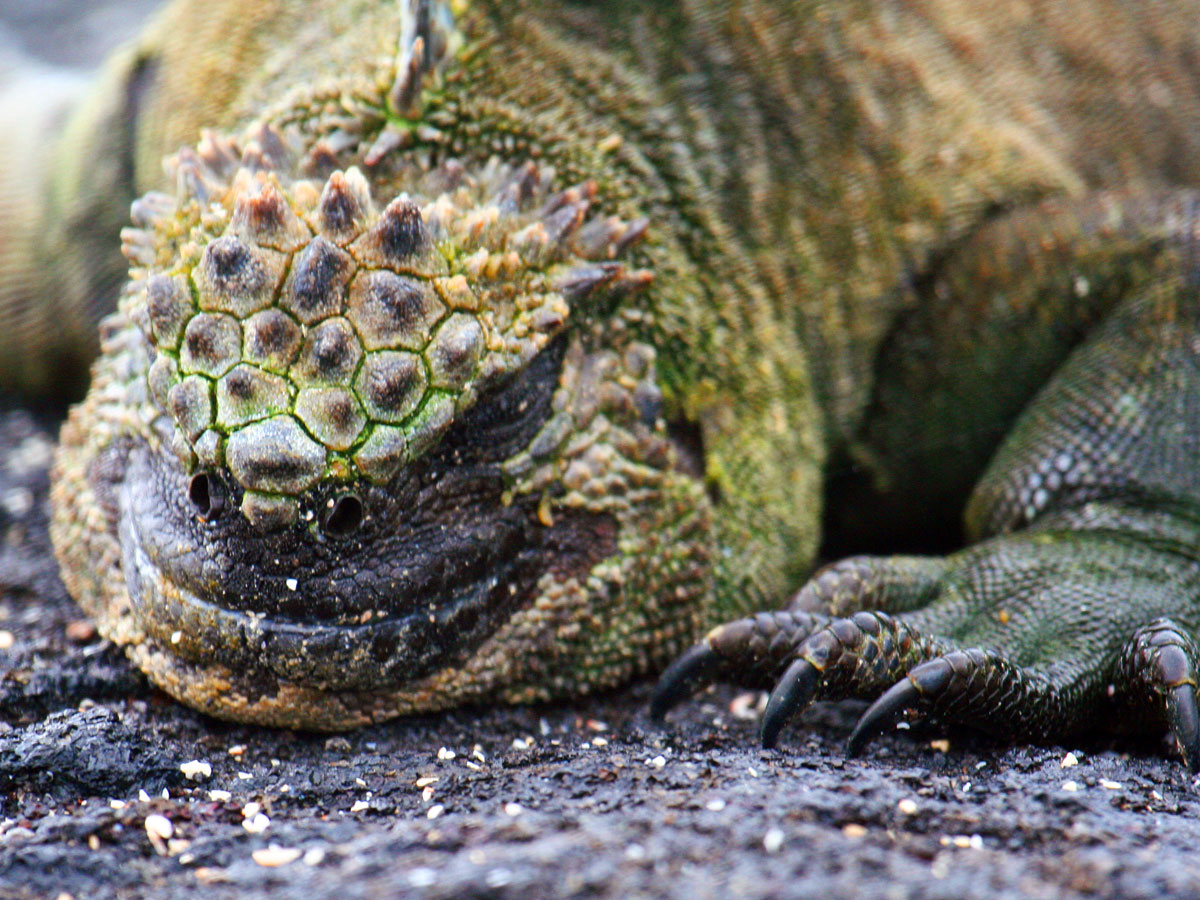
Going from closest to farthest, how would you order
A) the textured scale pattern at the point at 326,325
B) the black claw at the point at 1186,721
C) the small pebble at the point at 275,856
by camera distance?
the small pebble at the point at 275,856 → the textured scale pattern at the point at 326,325 → the black claw at the point at 1186,721

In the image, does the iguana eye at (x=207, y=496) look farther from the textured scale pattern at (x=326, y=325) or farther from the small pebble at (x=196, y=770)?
the small pebble at (x=196, y=770)

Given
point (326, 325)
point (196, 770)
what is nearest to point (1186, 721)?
point (326, 325)

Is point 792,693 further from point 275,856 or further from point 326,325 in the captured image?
point 326,325

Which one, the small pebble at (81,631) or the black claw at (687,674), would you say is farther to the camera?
the small pebble at (81,631)

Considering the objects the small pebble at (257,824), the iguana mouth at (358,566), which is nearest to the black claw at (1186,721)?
the iguana mouth at (358,566)

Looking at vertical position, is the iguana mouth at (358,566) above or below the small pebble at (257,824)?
above

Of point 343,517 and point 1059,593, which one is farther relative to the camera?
point 1059,593

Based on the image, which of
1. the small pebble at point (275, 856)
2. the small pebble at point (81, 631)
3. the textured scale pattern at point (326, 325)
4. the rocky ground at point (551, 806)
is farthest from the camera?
the small pebble at point (81, 631)

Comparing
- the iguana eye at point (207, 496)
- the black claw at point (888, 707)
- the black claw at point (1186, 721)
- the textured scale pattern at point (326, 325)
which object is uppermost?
the textured scale pattern at point (326, 325)
